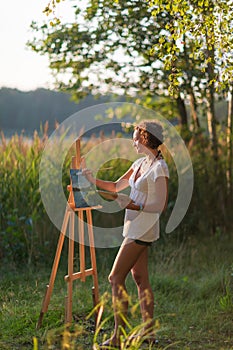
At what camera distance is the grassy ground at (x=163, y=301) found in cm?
435

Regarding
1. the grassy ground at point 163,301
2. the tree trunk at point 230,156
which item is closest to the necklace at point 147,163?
the grassy ground at point 163,301

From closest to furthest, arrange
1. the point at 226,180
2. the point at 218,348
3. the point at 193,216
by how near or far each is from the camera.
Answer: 1. the point at 218,348
2. the point at 193,216
3. the point at 226,180

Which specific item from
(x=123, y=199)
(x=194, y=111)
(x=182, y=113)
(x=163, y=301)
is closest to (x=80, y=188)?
(x=123, y=199)

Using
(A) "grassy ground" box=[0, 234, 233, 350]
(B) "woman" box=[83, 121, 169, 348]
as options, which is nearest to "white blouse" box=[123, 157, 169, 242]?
(B) "woman" box=[83, 121, 169, 348]

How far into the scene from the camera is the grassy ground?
14.3 feet

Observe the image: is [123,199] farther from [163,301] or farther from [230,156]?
[230,156]

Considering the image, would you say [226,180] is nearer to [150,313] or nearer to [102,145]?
[102,145]

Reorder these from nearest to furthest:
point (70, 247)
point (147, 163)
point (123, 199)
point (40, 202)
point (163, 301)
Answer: point (123, 199) → point (147, 163) → point (70, 247) → point (163, 301) → point (40, 202)

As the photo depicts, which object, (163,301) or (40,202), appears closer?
(163,301)

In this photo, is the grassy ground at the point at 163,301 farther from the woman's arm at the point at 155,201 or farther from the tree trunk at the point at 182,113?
the tree trunk at the point at 182,113

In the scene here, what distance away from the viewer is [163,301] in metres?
5.43

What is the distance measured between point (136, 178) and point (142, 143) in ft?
0.76

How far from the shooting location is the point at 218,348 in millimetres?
4289

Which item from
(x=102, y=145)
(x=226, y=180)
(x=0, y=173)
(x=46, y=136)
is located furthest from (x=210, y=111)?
(x=0, y=173)
